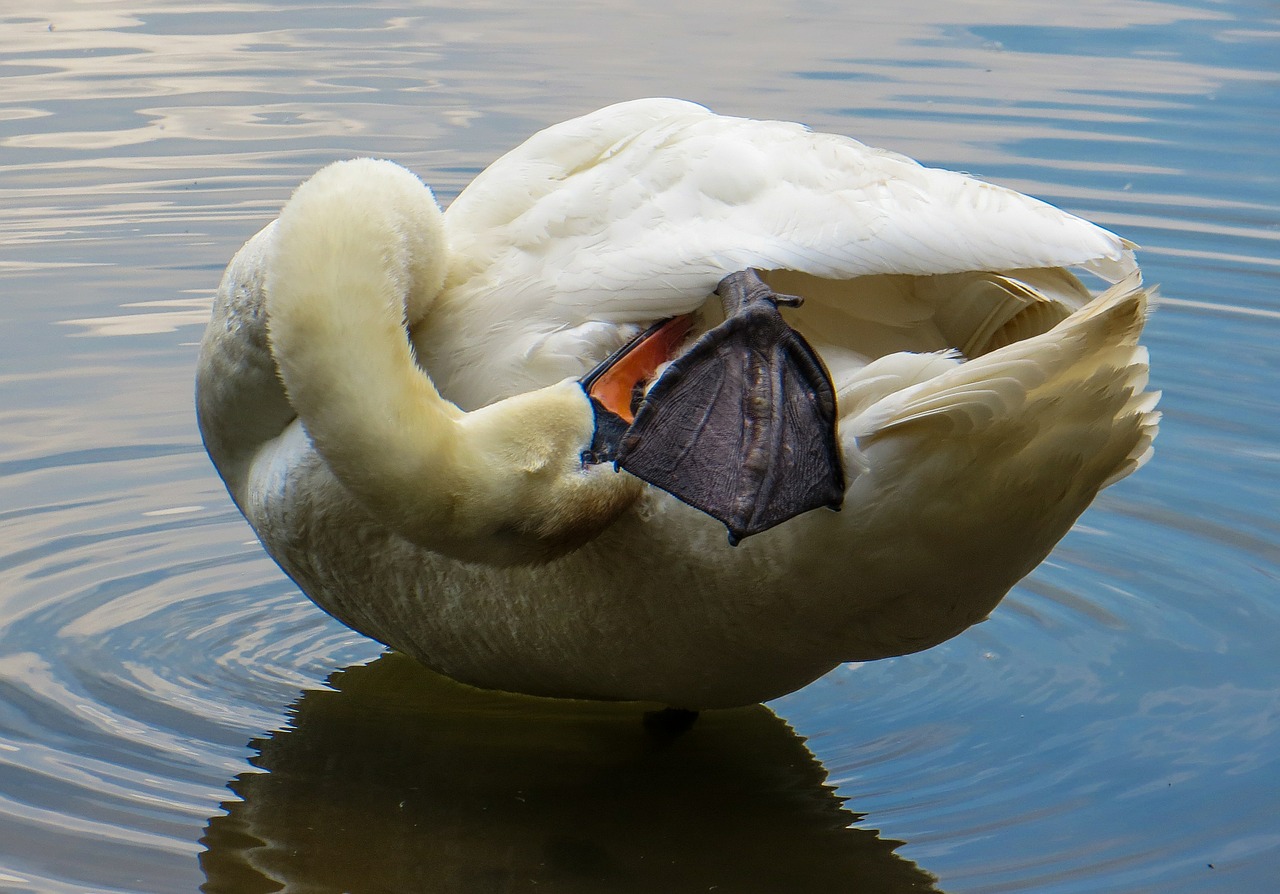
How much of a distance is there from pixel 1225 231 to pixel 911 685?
3.98 meters

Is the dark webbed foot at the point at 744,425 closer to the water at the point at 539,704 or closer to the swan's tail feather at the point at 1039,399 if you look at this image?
the swan's tail feather at the point at 1039,399

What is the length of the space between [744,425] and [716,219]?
414 millimetres

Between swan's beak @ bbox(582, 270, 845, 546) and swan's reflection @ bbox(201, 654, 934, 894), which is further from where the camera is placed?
swan's reflection @ bbox(201, 654, 934, 894)

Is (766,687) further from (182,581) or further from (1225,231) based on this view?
(1225,231)

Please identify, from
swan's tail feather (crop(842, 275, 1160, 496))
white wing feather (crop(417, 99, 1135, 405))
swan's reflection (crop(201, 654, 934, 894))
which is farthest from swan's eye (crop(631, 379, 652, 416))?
swan's reflection (crop(201, 654, 934, 894))

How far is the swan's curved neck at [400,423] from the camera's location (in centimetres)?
301

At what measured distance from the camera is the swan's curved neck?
9.87 feet

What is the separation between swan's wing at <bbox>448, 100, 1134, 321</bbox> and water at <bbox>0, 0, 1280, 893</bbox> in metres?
1.08

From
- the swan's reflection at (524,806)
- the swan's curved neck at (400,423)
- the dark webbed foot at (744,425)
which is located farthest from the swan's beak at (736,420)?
the swan's reflection at (524,806)

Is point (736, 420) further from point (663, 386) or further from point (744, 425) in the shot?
point (663, 386)

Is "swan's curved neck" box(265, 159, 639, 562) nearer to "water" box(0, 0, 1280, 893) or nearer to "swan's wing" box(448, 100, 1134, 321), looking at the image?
"swan's wing" box(448, 100, 1134, 321)

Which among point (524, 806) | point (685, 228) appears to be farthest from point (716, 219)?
point (524, 806)

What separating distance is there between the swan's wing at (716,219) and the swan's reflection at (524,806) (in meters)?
1.04

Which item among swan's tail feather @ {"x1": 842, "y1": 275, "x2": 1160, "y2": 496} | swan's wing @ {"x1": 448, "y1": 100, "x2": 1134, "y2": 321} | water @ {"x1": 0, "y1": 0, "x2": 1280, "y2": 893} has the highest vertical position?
swan's wing @ {"x1": 448, "y1": 100, "x2": 1134, "y2": 321}
